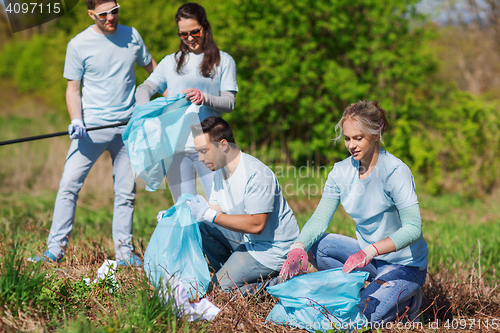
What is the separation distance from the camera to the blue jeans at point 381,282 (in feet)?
7.93

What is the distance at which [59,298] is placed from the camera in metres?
2.51

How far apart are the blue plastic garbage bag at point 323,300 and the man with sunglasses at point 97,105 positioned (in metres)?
1.29

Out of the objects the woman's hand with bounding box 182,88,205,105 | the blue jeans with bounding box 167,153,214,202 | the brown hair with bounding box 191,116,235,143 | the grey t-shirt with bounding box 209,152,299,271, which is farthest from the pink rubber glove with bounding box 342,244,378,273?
the woman's hand with bounding box 182,88,205,105

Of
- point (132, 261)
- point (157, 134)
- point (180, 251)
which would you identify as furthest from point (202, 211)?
point (132, 261)

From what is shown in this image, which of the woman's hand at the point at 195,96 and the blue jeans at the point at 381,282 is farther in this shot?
the woman's hand at the point at 195,96

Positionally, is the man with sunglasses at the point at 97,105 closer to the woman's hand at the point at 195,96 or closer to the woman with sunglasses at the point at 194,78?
the woman with sunglasses at the point at 194,78

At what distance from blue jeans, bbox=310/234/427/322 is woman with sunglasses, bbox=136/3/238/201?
93 centimetres

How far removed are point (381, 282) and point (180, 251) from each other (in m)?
1.21

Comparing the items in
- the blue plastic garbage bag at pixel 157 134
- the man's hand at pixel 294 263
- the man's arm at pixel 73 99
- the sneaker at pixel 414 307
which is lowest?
the sneaker at pixel 414 307

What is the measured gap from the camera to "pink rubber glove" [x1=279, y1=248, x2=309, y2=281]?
7.70 feet

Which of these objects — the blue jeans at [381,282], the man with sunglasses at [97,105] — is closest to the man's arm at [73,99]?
the man with sunglasses at [97,105]

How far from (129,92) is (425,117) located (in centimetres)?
598

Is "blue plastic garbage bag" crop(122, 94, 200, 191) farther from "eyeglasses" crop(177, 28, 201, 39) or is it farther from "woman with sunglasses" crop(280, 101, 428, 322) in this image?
"woman with sunglasses" crop(280, 101, 428, 322)

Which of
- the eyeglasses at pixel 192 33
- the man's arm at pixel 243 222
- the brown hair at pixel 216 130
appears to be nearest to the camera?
the man's arm at pixel 243 222
